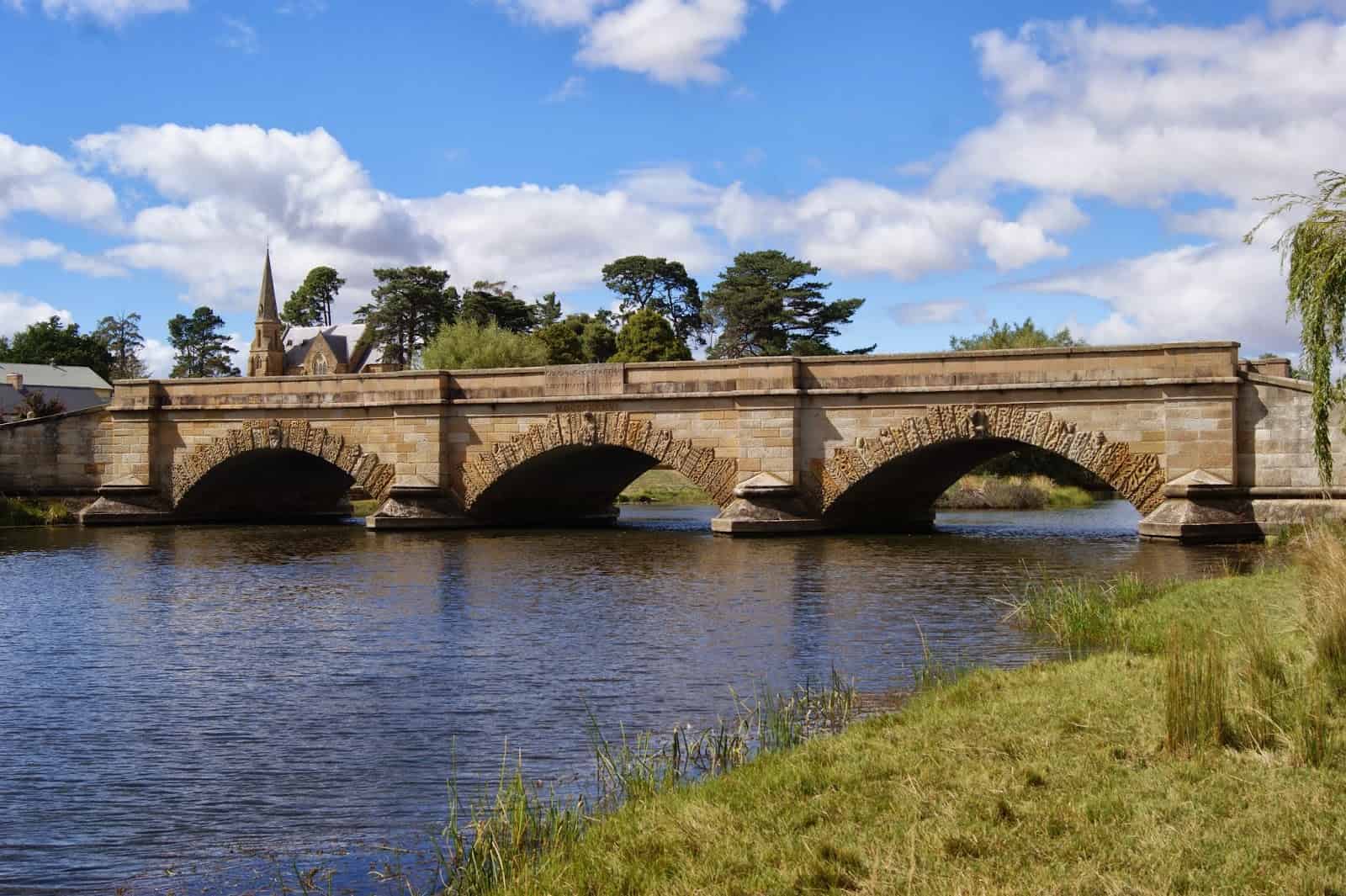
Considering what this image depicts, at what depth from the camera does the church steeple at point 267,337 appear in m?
82.8

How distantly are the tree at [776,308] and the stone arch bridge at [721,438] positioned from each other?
35.7 metres

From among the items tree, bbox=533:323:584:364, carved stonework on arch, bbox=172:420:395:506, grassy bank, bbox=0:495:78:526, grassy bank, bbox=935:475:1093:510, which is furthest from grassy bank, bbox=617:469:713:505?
grassy bank, bbox=0:495:78:526

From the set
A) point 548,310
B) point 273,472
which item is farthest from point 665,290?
point 273,472

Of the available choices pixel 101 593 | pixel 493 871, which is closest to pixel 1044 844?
pixel 493 871

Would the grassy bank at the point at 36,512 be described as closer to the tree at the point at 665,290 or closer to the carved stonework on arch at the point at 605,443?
the carved stonework on arch at the point at 605,443

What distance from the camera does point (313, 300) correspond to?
114438 millimetres

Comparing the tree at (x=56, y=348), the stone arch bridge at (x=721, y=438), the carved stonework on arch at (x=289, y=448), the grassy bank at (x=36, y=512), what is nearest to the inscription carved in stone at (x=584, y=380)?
the stone arch bridge at (x=721, y=438)

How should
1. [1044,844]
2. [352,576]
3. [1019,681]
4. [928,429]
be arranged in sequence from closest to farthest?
[1044,844] → [1019,681] → [352,576] → [928,429]

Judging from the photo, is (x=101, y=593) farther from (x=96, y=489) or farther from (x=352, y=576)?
(x=96, y=489)

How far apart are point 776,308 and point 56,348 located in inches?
2186

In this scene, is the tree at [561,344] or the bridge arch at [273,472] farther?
the tree at [561,344]

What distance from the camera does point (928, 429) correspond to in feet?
87.9

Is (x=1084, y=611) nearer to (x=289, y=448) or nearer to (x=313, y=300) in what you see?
(x=289, y=448)

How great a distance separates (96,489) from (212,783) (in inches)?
1187
